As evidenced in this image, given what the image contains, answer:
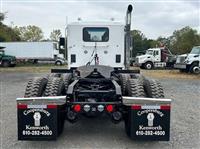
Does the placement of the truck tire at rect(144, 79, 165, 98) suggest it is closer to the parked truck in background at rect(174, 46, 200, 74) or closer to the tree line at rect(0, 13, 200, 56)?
the parked truck in background at rect(174, 46, 200, 74)

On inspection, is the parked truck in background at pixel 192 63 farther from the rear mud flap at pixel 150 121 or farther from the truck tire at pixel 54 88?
the rear mud flap at pixel 150 121

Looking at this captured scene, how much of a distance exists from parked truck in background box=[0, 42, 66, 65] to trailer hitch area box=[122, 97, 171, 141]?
37.1 m

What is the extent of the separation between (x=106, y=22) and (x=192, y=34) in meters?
55.4

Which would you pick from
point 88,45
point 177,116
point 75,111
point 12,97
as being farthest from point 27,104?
point 12,97

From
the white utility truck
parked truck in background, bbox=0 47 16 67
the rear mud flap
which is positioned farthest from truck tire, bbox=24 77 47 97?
parked truck in background, bbox=0 47 16 67

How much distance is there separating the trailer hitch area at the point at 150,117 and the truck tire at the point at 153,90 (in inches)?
21.7

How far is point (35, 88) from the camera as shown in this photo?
18.2 feet

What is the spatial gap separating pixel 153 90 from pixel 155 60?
91.4 ft

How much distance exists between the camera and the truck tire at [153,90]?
17.7ft

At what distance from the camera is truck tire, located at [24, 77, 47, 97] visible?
17.9 feet

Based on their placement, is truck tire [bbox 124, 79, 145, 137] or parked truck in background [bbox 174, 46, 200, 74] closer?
truck tire [bbox 124, 79, 145, 137]

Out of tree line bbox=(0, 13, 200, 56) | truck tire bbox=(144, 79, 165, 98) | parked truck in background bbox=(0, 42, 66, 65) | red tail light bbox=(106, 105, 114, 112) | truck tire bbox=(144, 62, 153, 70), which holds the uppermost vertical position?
tree line bbox=(0, 13, 200, 56)

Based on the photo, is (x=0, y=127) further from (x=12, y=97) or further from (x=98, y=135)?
(x=12, y=97)

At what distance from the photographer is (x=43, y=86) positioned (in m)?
5.82
